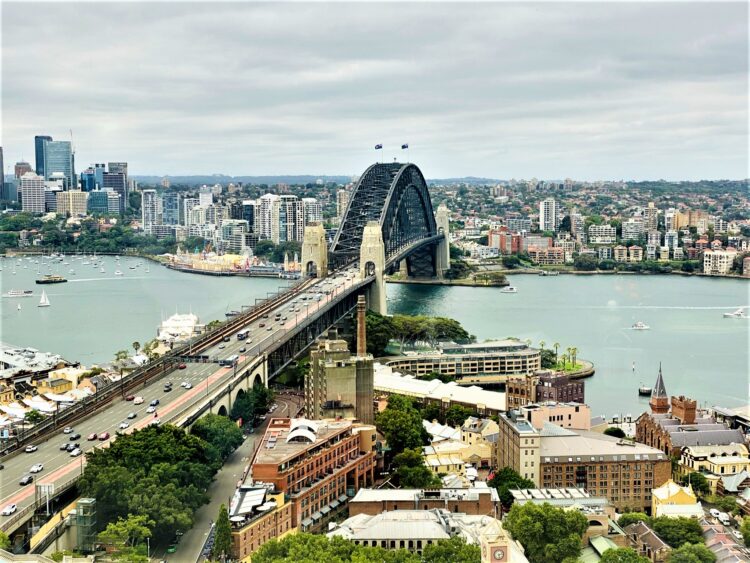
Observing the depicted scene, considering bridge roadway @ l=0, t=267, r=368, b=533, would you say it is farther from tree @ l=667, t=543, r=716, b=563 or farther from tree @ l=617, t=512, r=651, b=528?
tree @ l=667, t=543, r=716, b=563

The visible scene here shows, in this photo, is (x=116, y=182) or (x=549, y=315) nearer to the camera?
(x=549, y=315)

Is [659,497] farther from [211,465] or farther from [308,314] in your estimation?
[308,314]

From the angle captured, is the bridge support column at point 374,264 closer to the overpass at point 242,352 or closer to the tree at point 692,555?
the overpass at point 242,352

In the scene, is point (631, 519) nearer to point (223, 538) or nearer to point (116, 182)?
point (223, 538)

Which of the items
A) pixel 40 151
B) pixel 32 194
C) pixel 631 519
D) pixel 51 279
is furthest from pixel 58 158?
pixel 631 519

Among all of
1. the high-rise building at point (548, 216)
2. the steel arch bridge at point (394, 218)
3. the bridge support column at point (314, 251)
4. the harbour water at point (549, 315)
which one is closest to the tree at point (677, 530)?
the harbour water at point (549, 315)
